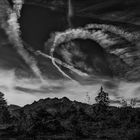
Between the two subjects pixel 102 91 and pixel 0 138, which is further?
pixel 102 91

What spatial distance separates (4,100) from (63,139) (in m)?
72.6

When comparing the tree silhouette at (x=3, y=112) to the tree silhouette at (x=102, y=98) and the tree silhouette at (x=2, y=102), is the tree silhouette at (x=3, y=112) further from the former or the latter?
the tree silhouette at (x=102, y=98)

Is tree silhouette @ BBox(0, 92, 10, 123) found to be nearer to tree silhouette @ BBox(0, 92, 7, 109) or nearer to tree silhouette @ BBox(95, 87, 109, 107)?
tree silhouette @ BBox(0, 92, 7, 109)

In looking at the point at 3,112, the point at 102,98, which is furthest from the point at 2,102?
the point at 102,98

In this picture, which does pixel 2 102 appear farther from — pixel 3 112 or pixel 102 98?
pixel 102 98

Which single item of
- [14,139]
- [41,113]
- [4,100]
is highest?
[4,100]

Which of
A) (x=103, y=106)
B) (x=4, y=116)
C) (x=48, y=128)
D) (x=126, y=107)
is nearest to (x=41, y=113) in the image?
(x=4, y=116)

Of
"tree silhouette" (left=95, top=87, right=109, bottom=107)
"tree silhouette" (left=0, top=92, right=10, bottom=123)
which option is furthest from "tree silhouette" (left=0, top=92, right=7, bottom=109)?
"tree silhouette" (left=95, top=87, right=109, bottom=107)

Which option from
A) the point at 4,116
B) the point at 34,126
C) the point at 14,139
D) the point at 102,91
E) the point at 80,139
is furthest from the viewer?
the point at 102,91

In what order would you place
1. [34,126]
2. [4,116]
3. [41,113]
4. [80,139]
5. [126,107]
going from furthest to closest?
[126,107], [4,116], [41,113], [34,126], [80,139]

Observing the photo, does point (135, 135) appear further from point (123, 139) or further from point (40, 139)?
point (40, 139)

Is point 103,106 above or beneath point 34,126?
above

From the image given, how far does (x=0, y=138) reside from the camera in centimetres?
4300

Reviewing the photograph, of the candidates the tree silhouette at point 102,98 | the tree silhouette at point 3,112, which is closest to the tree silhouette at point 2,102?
the tree silhouette at point 3,112
